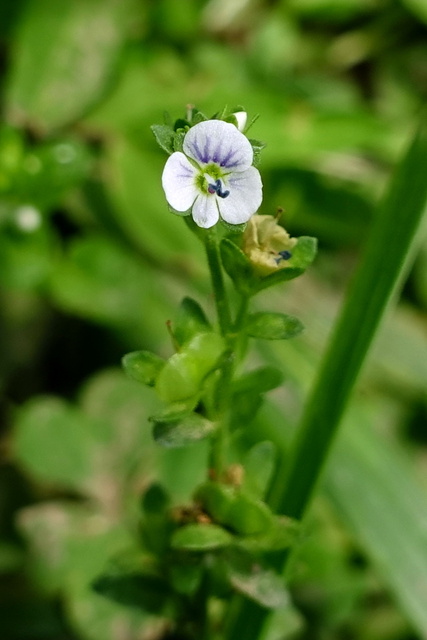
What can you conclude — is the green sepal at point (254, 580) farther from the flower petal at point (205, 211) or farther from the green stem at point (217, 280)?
the flower petal at point (205, 211)

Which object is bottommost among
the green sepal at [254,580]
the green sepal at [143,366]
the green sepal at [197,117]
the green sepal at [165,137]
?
the green sepal at [254,580]

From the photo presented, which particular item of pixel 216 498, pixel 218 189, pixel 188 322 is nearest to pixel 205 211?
pixel 218 189

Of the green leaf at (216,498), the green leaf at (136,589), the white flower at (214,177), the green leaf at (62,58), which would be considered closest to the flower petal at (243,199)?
the white flower at (214,177)

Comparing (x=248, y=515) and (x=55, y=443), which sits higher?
(x=248, y=515)

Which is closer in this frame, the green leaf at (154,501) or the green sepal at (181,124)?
the green sepal at (181,124)

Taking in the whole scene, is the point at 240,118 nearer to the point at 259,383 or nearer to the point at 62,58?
the point at 259,383

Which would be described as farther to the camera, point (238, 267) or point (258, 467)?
point (258, 467)

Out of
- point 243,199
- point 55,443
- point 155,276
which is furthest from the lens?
point 155,276
